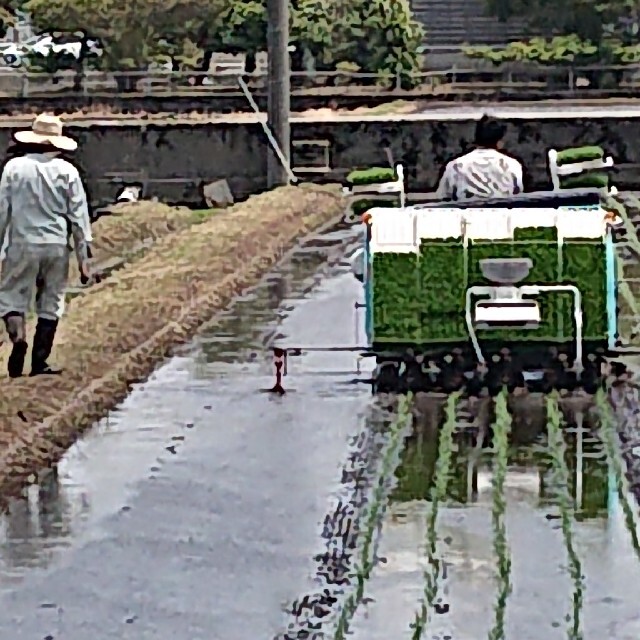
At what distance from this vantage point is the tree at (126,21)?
4353 centimetres

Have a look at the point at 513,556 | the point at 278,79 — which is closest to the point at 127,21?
the point at 278,79

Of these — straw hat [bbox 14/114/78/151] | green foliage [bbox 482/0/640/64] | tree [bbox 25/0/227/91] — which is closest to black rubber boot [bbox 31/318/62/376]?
straw hat [bbox 14/114/78/151]

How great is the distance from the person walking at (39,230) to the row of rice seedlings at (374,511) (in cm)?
196

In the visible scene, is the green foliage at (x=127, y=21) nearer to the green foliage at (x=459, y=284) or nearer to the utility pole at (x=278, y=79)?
the utility pole at (x=278, y=79)

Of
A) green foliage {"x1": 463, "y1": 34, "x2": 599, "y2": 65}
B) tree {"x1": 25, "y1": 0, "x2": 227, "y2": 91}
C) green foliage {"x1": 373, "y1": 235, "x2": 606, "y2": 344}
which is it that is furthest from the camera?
green foliage {"x1": 463, "y1": 34, "x2": 599, "y2": 65}

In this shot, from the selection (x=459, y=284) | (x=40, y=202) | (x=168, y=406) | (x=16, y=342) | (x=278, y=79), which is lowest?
(x=168, y=406)

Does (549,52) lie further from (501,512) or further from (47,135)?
(501,512)

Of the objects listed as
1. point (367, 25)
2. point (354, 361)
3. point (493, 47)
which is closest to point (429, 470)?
point (354, 361)

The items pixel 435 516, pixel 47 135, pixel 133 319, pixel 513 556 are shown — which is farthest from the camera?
pixel 133 319

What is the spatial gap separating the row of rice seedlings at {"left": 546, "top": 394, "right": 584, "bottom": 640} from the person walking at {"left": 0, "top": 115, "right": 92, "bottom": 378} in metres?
2.69

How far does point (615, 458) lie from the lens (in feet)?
31.2

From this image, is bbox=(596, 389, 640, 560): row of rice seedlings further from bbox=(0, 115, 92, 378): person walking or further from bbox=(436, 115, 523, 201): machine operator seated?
bbox=(0, 115, 92, 378): person walking

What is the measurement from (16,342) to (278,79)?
51.9 feet

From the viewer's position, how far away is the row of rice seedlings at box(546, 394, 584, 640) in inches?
274
